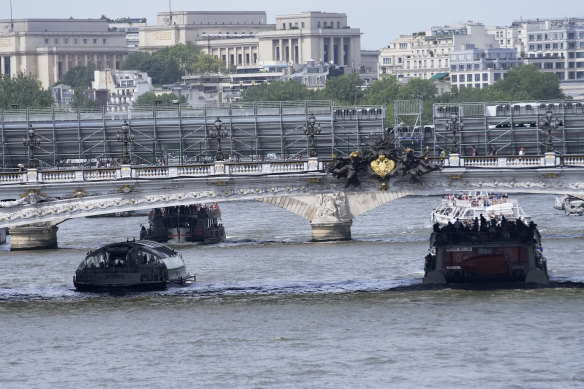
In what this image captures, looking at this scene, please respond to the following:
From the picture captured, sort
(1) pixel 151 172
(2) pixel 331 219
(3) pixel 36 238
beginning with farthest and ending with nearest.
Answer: (2) pixel 331 219 → (3) pixel 36 238 → (1) pixel 151 172

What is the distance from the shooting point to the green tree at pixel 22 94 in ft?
553

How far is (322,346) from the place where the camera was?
184 feet

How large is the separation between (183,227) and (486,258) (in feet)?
103

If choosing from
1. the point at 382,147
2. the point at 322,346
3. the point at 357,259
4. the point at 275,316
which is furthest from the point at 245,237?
the point at 322,346

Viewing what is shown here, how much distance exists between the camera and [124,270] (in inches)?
2776

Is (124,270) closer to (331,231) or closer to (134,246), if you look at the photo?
(134,246)

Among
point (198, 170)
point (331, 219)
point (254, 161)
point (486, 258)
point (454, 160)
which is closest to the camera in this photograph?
point (486, 258)

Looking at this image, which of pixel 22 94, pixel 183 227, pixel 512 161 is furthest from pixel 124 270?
pixel 22 94

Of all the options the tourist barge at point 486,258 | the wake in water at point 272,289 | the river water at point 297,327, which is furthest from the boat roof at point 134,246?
the tourist barge at point 486,258

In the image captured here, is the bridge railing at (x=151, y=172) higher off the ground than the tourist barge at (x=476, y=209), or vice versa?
the bridge railing at (x=151, y=172)

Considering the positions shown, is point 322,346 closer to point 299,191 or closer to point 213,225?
point 299,191

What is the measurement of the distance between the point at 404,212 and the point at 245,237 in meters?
19.8

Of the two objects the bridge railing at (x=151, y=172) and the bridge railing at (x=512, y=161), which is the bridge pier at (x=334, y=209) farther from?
the bridge railing at (x=512, y=161)

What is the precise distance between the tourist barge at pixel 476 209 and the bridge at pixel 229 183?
2240 cm
